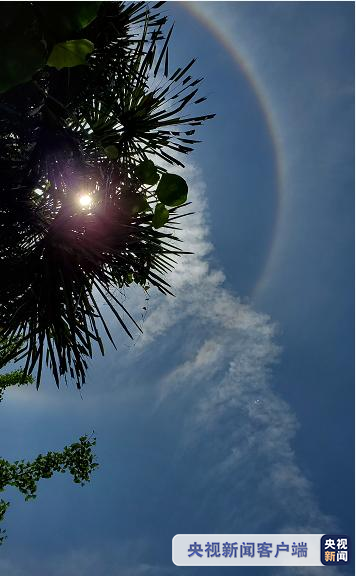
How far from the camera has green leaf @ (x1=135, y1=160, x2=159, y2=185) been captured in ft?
5.49

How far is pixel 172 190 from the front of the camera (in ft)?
3.99

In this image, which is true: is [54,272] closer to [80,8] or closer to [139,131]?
[139,131]

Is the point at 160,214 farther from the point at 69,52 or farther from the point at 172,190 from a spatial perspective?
the point at 69,52

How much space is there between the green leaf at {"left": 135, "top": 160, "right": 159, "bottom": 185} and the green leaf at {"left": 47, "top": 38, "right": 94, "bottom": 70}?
93cm

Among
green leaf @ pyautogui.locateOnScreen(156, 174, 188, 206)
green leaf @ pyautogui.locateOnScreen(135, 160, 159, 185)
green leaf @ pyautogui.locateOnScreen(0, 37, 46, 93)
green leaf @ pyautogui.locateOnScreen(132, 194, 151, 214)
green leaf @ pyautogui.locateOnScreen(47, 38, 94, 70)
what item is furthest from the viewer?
green leaf @ pyautogui.locateOnScreen(132, 194, 151, 214)

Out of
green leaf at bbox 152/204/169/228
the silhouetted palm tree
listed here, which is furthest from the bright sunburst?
green leaf at bbox 152/204/169/228

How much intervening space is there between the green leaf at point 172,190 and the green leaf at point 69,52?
47cm

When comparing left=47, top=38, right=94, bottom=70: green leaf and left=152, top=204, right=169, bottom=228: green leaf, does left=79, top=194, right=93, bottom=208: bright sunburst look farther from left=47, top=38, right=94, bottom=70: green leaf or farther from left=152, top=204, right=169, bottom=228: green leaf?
left=47, top=38, right=94, bottom=70: green leaf

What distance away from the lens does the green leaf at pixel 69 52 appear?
0.71m

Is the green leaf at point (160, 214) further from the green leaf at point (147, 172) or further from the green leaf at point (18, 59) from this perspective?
the green leaf at point (18, 59)

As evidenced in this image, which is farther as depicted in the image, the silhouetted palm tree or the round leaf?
the silhouetted palm tree

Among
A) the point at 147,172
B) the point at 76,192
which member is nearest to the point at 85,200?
the point at 76,192

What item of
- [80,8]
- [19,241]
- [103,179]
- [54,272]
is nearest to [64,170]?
[103,179]

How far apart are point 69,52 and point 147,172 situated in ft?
3.12
